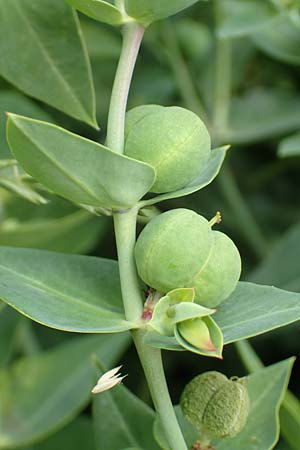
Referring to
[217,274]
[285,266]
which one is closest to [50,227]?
[285,266]

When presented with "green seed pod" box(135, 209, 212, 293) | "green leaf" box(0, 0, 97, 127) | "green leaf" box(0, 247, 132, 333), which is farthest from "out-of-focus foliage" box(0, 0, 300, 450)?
"green seed pod" box(135, 209, 212, 293)

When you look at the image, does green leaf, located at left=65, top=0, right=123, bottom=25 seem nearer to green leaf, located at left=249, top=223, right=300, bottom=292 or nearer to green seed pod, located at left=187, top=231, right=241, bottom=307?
green seed pod, located at left=187, top=231, right=241, bottom=307

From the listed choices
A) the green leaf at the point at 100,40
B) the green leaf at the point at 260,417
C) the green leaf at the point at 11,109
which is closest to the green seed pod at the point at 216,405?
the green leaf at the point at 260,417

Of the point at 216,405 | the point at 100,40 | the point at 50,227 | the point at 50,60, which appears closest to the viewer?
the point at 216,405

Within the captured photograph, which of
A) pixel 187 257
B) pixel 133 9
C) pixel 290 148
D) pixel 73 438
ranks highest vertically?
pixel 133 9

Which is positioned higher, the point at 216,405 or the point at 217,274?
the point at 217,274

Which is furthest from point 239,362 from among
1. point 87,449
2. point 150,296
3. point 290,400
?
point 150,296

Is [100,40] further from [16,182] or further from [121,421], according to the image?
[121,421]
